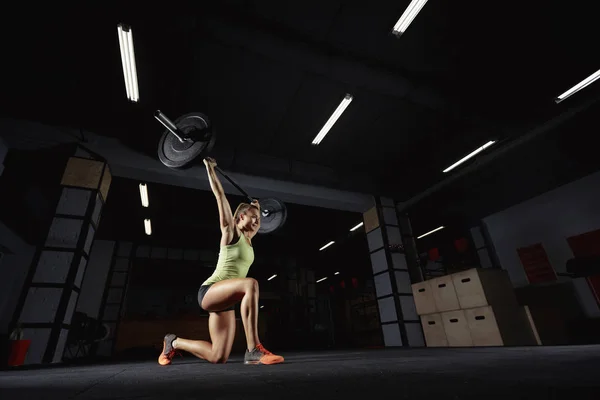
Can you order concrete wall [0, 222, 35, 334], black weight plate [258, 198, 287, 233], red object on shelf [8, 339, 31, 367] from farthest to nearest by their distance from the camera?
concrete wall [0, 222, 35, 334]
black weight plate [258, 198, 287, 233]
red object on shelf [8, 339, 31, 367]

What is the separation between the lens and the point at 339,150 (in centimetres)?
616

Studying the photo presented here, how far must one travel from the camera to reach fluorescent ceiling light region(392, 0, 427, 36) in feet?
11.6

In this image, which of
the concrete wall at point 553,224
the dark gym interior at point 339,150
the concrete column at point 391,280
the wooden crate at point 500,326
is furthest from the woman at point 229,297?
the concrete wall at point 553,224

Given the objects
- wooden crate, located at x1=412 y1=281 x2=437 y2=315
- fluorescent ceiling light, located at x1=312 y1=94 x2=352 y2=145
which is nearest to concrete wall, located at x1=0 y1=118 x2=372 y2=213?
fluorescent ceiling light, located at x1=312 y1=94 x2=352 y2=145

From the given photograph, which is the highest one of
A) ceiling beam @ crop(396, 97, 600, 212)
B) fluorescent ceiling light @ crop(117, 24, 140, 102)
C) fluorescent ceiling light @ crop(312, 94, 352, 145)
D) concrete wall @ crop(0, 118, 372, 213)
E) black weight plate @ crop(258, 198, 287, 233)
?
fluorescent ceiling light @ crop(117, 24, 140, 102)

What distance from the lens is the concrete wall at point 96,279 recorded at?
8430mm

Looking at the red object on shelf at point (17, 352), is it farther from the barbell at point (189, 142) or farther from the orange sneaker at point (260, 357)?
the orange sneaker at point (260, 357)

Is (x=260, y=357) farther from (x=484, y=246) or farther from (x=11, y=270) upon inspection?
(x=11, y=270)

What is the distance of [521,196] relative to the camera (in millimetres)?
7023

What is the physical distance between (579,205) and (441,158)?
3111 mm

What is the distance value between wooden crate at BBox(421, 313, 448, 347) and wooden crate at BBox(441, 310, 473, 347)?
0.09 m

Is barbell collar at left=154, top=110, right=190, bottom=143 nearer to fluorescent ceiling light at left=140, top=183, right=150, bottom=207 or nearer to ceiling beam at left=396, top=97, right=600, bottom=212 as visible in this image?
fluorescent ceiling light at left=140, top=183, right=150, bottom=207

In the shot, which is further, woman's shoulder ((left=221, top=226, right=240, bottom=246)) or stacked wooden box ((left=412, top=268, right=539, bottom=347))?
stacked wooden box ((left=412, top=268, right=539, bottom=347))

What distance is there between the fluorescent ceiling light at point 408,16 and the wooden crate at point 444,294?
3.97 meters
